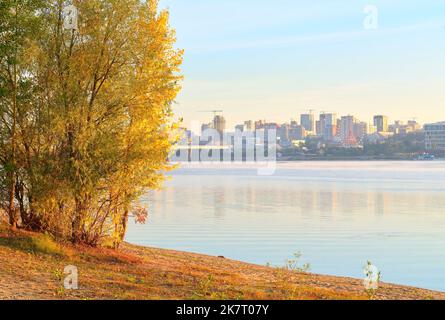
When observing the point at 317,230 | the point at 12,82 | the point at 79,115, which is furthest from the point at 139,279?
the point at 317,230

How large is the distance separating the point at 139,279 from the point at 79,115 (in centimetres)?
714

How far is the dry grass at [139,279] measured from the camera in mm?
15789

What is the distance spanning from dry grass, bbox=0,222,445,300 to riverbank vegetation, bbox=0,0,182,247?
1.48m

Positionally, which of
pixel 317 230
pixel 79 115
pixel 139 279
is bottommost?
pixel 317 230

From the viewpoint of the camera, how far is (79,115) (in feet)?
73.8

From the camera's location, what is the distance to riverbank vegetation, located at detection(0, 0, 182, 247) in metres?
22.5

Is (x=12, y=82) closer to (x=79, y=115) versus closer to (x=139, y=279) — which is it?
(x=79, y=115)

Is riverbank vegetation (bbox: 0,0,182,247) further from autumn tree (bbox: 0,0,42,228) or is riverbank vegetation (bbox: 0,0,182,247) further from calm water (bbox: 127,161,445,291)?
calm water (bbox: 127,161,445,291)

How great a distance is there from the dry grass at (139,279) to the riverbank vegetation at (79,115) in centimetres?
148

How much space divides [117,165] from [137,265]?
366 cm

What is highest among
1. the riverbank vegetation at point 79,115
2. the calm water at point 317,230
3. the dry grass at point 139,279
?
the riverbank vegetation at point 79,115

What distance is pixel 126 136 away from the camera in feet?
75.5

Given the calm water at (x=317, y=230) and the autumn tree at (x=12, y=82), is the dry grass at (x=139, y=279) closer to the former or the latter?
the autumn tree at (x=12, y=82)

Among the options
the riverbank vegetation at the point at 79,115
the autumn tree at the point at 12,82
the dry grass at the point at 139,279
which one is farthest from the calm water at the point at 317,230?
the autumn tree at the point at 12,82
